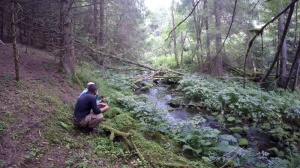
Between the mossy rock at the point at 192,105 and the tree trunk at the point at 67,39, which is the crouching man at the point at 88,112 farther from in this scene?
the mossy rock at the point at 192,105

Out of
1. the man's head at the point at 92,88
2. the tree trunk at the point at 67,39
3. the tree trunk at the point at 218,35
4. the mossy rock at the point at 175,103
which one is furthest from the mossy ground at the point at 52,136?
the tree trunk at the point at 218,35

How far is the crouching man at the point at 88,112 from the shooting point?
5.32 metres

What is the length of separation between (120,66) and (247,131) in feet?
30.1

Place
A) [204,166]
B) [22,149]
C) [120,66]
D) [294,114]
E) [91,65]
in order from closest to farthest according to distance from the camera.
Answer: [22,149] → [204,166] → [294,114] → [91,65] → [120,66]

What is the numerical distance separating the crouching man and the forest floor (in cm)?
63

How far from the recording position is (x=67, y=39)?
834 centimetres

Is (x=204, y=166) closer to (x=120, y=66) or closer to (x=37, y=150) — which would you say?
(x=37, y=150)

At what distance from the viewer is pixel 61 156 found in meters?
4.35

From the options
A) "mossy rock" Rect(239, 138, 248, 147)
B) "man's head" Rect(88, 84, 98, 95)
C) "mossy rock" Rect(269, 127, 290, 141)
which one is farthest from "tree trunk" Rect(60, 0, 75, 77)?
"mossy rock" Rect(269, 127, 290, 141)

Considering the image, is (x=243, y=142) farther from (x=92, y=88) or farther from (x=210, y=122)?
(x=92, y=88)

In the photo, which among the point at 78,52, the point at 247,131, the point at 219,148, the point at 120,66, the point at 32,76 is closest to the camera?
the point at 219,148

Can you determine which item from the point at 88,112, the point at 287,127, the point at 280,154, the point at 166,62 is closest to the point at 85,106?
the point at 88,112

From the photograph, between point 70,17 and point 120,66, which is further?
point 120,66

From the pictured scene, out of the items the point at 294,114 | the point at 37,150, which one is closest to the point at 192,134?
the point at 37,150
